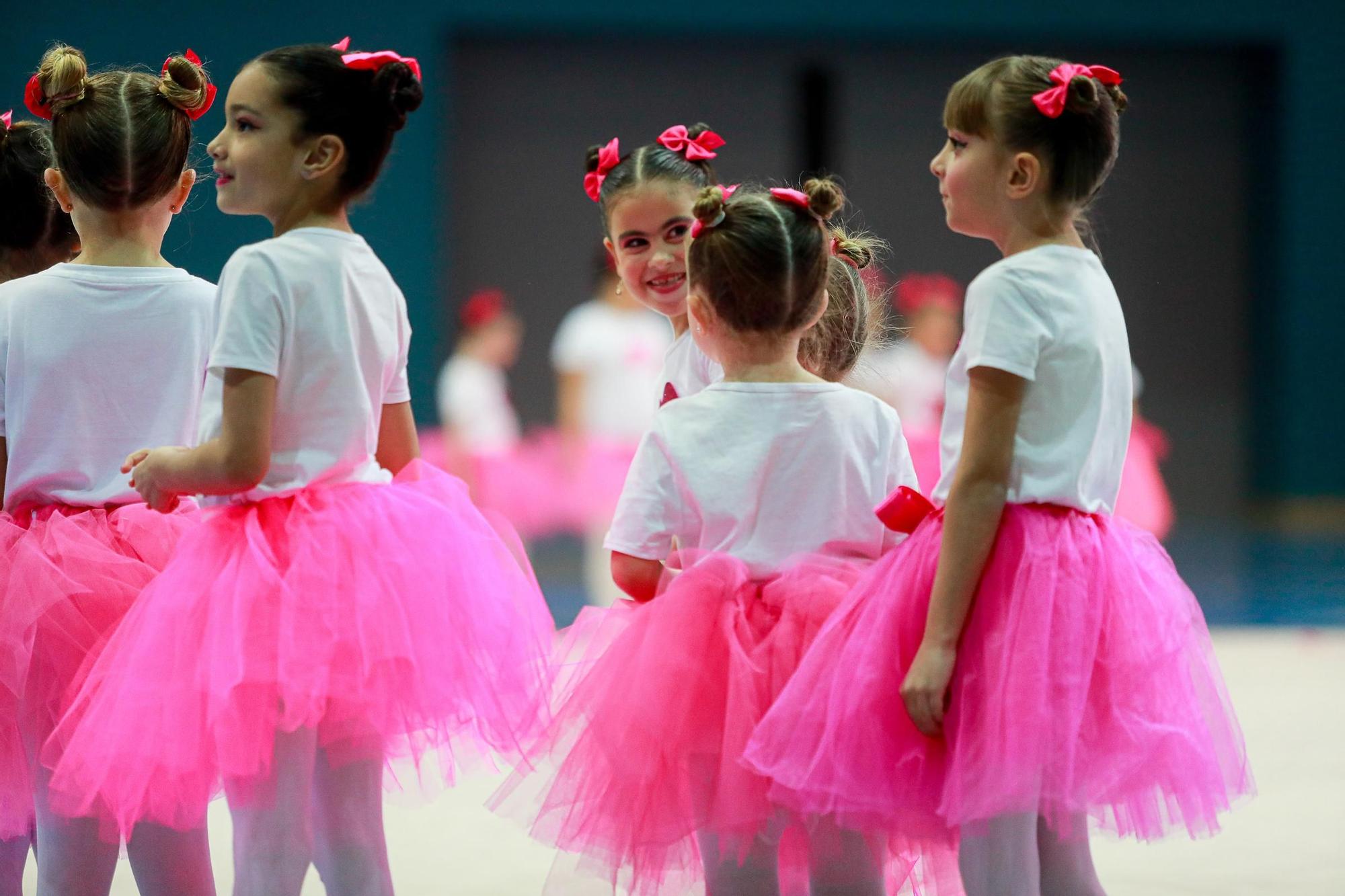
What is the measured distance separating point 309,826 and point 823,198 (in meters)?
1.04

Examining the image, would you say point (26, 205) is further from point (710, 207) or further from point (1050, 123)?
point (1050, 123)

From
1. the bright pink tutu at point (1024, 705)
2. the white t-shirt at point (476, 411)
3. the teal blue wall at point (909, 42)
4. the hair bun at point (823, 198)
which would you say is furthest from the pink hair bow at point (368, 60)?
the teal blue wall at point (909, 42)

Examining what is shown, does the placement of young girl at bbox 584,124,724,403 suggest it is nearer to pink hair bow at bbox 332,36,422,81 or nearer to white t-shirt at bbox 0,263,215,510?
pink hair bow at bbox 332,36,422,81

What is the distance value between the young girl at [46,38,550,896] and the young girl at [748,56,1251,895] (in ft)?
1.49

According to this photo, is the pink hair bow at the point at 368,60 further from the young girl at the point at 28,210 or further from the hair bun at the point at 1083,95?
the hair bun at the point at 1083,95

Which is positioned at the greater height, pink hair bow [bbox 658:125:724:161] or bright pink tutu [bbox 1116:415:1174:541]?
pink hair bow [bbox 658:125:724:161]

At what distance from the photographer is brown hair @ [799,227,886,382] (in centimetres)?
228

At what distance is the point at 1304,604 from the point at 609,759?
534 cm

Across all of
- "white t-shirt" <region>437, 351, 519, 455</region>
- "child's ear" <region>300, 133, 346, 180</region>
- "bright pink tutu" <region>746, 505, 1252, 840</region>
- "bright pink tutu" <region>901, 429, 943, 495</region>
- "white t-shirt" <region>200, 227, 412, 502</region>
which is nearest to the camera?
"bright pink tutu" <region>746, 505, 1252, 840</region>

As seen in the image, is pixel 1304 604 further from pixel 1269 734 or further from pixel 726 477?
pixel 726 477

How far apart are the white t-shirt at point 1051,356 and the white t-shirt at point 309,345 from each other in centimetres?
76

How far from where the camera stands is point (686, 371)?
92.4 inches

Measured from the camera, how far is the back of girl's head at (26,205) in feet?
7.79

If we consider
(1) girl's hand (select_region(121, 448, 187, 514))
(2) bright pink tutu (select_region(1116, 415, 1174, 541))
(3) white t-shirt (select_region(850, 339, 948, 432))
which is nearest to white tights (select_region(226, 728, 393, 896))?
(1) girl's hand (select_region(121, 448, 187, 514))
